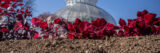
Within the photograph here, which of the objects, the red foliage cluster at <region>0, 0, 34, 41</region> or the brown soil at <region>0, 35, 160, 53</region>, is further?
the red foliage cluster at <region>0, 0, 34, 41</region>

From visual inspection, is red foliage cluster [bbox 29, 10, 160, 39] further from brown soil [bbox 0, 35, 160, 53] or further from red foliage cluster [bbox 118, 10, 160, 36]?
brown soil [bbox 0, 35, 160, 53]

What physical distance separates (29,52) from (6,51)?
23 centimetres

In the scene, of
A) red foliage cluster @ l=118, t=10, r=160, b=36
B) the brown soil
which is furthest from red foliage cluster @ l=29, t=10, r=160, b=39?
the brown soil

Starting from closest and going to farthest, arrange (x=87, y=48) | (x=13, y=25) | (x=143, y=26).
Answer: (x=87, y=48), (x=143, y=26), (x=13, y=25)

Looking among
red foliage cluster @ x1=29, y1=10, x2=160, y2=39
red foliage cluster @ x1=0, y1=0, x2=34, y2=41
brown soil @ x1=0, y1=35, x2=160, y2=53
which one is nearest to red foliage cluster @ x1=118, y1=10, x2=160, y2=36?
red foliage cluster @ x1=29, y1=10, x2=160, y2=39

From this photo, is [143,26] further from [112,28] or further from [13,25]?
[13,25]

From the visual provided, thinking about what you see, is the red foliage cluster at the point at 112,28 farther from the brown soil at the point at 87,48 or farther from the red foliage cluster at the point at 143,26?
the brown soil at the point at 87,48

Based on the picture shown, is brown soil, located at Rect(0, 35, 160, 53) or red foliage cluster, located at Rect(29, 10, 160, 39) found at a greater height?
red foliage cluster, located at Rect(29, 10, 160, 39)

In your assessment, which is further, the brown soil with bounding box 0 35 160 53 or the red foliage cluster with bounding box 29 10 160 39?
the red foliage cluster with bounding box 29 10 160 39

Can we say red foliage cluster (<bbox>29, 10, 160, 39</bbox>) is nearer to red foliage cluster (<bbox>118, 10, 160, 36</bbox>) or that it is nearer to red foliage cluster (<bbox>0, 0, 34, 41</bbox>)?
red foliage cluster (<bbox>118, 10, 160, 36</bbox>)

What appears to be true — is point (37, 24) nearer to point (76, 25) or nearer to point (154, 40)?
point (76, 25)

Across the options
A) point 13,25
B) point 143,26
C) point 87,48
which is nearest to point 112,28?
point 143,26

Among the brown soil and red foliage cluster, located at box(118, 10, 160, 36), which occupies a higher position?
red foliage cluster, located at box(118, 10, 160, 36)

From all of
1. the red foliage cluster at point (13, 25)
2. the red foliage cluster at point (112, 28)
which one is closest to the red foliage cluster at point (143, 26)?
the red foliage cluster at point (112, 28)
